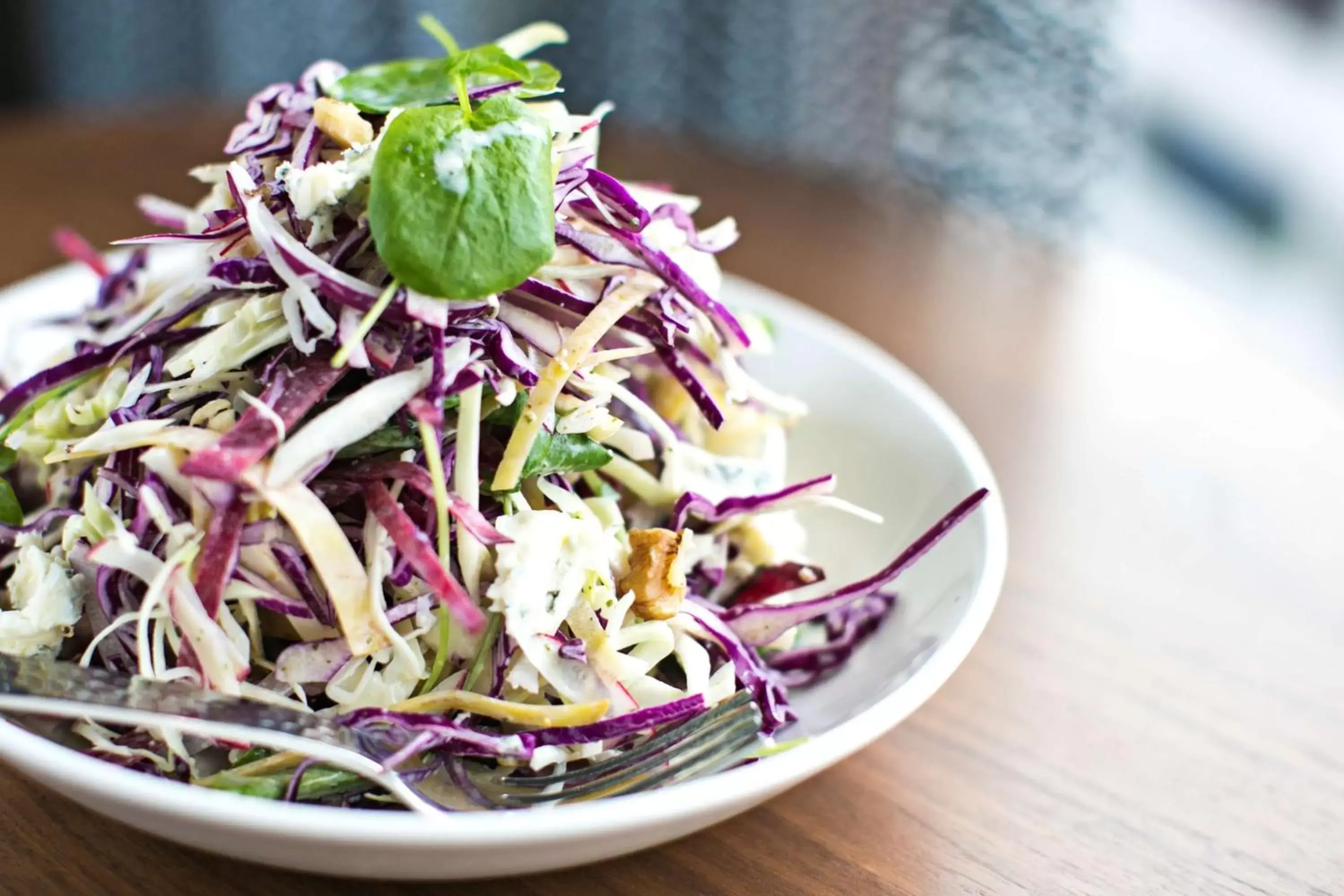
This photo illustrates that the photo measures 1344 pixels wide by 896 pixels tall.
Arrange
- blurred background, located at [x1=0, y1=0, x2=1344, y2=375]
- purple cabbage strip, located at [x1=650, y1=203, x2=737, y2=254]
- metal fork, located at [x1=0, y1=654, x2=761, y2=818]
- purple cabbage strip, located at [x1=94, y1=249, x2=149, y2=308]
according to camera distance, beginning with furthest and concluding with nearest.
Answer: blurred background, located at [x1=0, y1=0, x2=1344, y2=375]
purple cabbage strip, located at [x1=94, y1=249, x2=149, y2=308]
purple cabbage strip, located at [x1=650, y1=203, x2=737, y2=254]
metal fork, located at [x1=0, y1=654, x2=761, y2=818]

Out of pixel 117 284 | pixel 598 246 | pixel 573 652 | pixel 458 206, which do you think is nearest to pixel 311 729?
pixel 573 652

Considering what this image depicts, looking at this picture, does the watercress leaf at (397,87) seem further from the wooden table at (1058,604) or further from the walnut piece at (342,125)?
the wooden table at (1058,604)

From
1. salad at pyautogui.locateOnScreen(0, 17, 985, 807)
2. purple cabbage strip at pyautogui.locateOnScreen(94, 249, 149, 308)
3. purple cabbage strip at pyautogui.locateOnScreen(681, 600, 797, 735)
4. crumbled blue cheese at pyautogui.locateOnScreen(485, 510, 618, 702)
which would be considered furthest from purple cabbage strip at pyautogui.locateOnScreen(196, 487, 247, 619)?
purple cabbage strip at pyautogui.locateOnScreen(94, 249, 149, 308)

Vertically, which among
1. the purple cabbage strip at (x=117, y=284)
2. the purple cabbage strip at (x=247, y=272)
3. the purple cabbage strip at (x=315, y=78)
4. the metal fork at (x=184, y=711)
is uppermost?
the purple cabbage strip at (x=315, y=78)

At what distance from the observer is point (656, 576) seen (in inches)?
50.6

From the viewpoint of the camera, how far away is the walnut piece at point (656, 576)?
129cm

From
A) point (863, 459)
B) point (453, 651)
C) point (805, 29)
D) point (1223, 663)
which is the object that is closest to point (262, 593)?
point (453, 651)

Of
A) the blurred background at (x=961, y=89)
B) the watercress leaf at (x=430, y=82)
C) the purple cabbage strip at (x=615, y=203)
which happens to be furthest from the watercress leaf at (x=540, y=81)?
the blurred background at (x=961, y=89)

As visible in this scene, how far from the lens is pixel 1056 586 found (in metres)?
1.68

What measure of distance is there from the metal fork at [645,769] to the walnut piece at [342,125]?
27.3 inches

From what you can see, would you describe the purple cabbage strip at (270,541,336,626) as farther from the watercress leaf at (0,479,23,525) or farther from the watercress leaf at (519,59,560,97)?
the watercress leaf at (519,59,560,97)

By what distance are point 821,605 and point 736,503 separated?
163 mm

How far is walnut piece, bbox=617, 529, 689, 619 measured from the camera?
129 cm

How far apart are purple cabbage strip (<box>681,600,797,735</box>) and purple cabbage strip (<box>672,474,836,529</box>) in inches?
4.4
